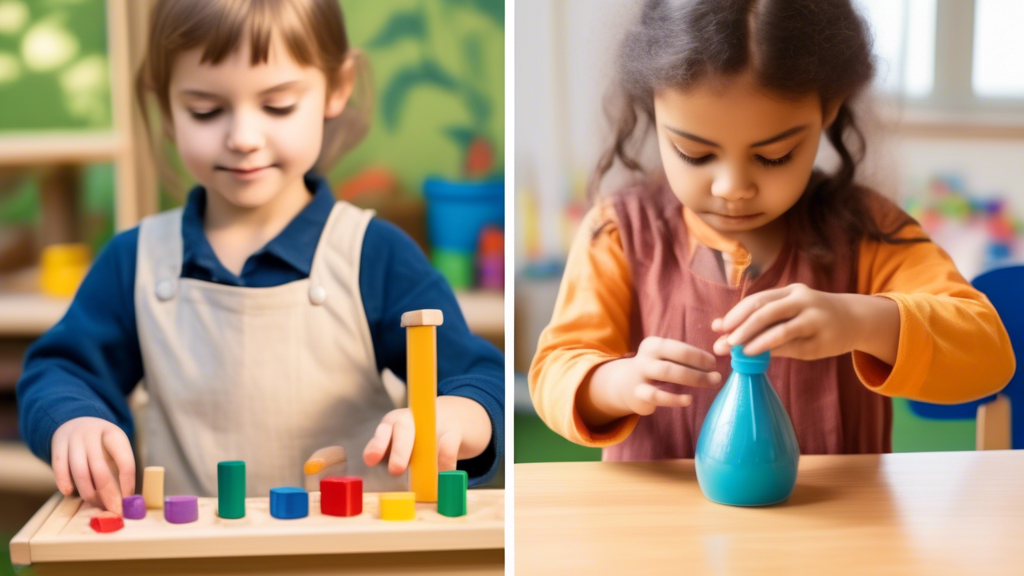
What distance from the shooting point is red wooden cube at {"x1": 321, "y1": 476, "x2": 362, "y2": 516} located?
2.01ft

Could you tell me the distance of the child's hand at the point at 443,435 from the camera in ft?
2.08

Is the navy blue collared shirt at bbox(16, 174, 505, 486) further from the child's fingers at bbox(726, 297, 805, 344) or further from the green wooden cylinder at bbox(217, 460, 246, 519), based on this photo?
the child's fingers at bbox(726, 297, 805, 344)

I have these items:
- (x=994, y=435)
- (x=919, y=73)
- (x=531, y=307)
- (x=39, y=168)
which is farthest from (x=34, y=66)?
(x=994, y=435)

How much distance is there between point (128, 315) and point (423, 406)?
0.24 m

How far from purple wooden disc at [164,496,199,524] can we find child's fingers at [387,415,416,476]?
0.14 metres

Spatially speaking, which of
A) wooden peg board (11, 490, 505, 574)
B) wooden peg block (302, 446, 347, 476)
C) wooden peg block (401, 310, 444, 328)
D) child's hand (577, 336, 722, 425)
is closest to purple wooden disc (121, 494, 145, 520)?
wooden peg board (11, 490, 505, 574)

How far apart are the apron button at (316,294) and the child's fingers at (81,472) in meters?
0.20

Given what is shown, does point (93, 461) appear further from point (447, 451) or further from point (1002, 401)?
point (1002, 401)

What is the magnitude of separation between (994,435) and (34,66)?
83 centimetres

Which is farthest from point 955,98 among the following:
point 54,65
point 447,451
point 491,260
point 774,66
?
point 54,65

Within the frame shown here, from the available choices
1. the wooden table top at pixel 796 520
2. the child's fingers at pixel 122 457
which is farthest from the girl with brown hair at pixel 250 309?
the wooden table top at pixel 796 520

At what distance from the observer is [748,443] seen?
0.57 meters

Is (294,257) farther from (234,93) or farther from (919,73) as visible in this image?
(919,73)

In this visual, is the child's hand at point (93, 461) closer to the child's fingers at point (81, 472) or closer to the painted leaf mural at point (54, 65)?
the child's fingers at point (81, 472)
